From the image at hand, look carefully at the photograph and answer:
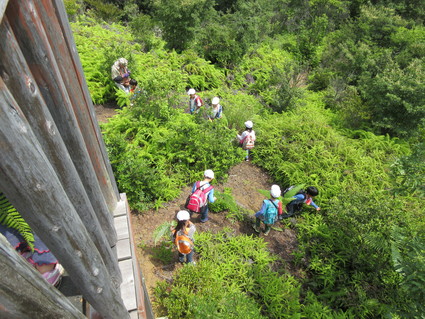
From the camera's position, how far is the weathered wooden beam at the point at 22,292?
0.79 metres

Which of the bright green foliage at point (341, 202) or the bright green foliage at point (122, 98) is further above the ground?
the bright green foliage at point (122, 98)

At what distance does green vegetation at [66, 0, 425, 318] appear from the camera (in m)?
4.55

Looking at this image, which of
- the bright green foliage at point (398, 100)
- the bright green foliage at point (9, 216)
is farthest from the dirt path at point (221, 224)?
the bright green foliage at point (398, 100)

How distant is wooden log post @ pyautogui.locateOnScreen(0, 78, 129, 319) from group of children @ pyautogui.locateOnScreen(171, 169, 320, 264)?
3.04 meters

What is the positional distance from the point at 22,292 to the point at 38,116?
649 mm

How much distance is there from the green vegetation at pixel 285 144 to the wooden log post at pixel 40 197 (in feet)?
9.29

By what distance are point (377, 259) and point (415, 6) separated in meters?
17.0

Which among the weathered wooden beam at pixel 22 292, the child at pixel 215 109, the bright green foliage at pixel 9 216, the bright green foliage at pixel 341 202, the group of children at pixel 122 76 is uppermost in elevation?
the weathered wooden beam at pixel 22 292

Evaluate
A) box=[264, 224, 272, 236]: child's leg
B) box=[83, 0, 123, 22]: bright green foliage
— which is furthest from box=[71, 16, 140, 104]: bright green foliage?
box=[264, 224, 272, 236]: child's leg

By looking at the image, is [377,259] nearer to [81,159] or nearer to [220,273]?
[220,273]

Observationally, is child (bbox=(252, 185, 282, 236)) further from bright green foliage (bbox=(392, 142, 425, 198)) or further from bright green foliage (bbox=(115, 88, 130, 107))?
bright green foliage (bbox=(115, 88, 130, 107))

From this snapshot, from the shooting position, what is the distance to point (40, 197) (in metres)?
0.99

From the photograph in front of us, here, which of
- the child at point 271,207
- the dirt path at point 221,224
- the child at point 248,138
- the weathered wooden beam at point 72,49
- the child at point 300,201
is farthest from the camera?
the child at point 248,138

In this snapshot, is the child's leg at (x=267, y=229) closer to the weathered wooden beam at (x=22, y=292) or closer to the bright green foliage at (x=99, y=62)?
the weathered wooden beam at (x=22, y=292)
